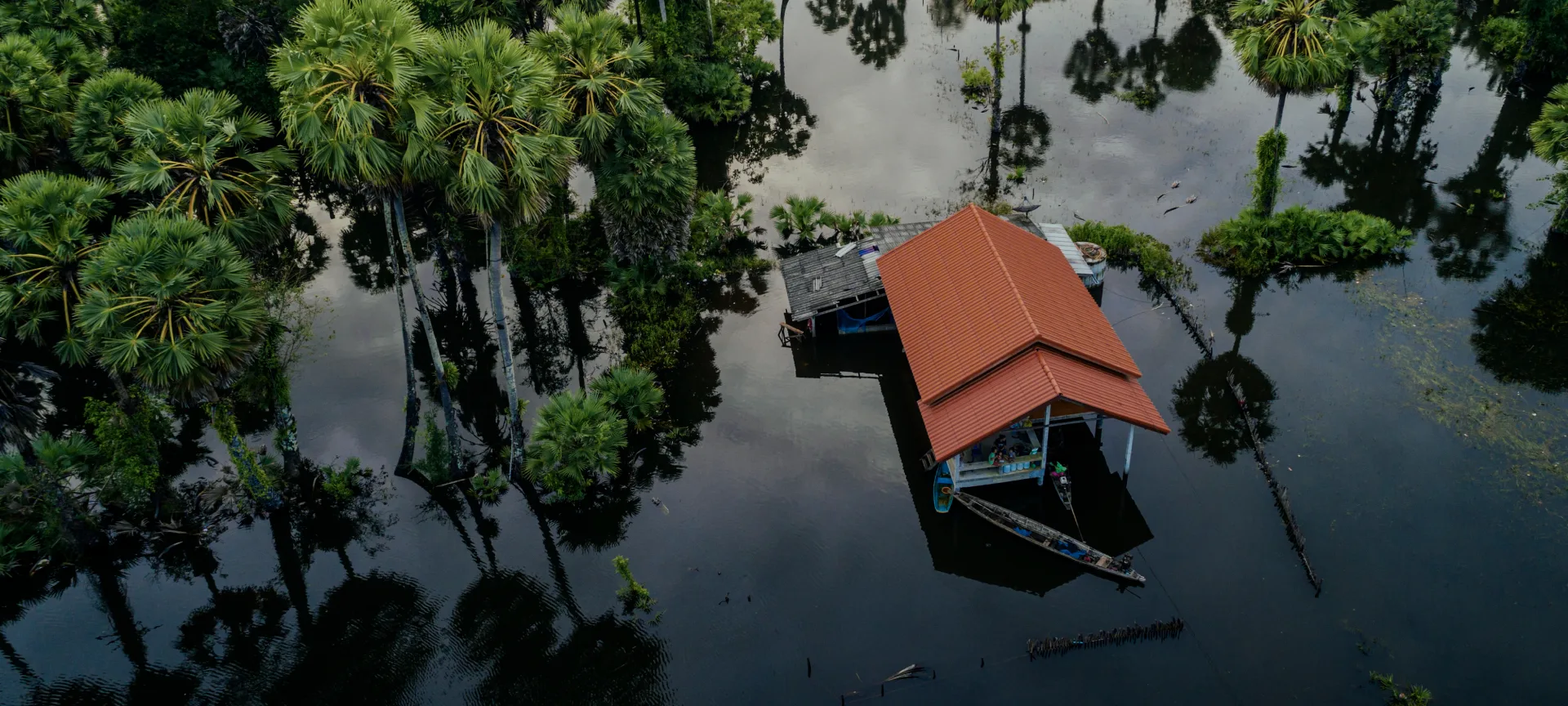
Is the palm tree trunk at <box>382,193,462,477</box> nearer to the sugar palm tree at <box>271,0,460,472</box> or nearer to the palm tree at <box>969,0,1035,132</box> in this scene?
the sugar palm tree at <box>271,0,460,472</box>

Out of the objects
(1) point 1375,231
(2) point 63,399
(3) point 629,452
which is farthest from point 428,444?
(1) point 1375,231

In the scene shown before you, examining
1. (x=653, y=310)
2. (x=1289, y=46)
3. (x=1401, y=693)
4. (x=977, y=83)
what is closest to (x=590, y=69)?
(x=653, y=310)

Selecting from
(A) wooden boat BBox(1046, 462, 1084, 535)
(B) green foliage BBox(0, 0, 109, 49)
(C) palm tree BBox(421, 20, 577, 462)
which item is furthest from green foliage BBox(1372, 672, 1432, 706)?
(B) green foliage BBox(0, 0, 109, 49)

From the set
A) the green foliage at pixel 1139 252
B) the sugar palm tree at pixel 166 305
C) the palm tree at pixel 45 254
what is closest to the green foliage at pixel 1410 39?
the green foliage at pixel 1139 252

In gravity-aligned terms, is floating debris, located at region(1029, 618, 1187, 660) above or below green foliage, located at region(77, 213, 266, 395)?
below

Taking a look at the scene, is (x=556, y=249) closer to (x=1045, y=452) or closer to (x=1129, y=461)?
(x=1045, y=452)

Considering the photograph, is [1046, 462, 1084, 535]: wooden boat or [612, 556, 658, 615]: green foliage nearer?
[612, 556, 658, 615]: green foliage
